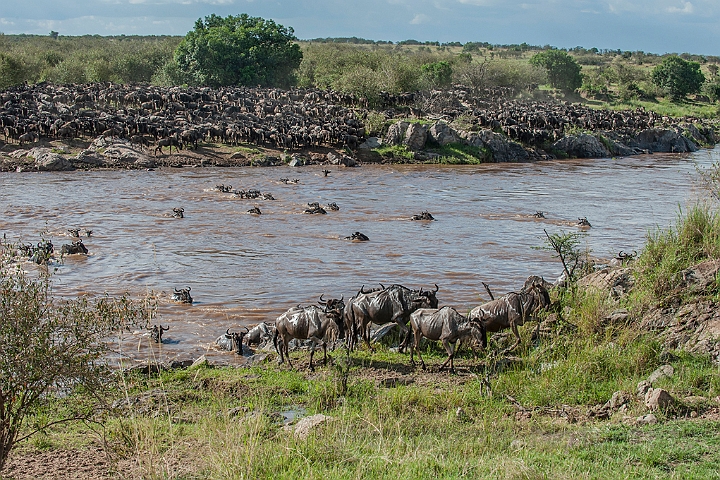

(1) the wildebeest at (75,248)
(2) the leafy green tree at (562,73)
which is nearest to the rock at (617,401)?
(1) the wildebeest at (75,248)

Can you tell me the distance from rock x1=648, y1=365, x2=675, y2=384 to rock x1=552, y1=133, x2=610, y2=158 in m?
33.2

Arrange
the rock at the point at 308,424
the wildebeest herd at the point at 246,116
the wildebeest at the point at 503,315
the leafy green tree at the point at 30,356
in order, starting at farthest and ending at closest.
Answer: the wildebeest herd at the point at 246,116 < the wildebeest at the point at 503,315 < the rock at the point at 308,424 < the leafy green tree at the point at 30,356

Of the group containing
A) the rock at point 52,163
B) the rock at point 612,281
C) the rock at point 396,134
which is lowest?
the rock at point 612,281

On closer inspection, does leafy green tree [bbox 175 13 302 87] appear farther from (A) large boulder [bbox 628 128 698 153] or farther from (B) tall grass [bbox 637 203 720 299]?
(B) tall grass [bbox 637 203 720 299]

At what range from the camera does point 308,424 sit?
6.54 meters

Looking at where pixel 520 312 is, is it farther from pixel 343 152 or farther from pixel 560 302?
pixel 343 152

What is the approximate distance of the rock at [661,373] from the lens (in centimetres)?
753

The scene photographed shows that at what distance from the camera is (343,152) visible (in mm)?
34781

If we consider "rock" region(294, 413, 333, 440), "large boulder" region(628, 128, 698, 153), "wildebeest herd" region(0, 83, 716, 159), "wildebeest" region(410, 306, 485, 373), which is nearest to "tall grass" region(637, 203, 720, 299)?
"wildebeest" region(410, 306, 485, 373)

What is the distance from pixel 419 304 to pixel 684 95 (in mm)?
62502

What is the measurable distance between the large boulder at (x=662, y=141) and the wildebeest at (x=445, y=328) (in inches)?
1507

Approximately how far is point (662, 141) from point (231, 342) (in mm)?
40060

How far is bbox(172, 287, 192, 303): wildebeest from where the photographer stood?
12.4 meters

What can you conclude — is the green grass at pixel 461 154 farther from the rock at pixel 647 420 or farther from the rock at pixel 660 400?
the rock at pixel 647 420
